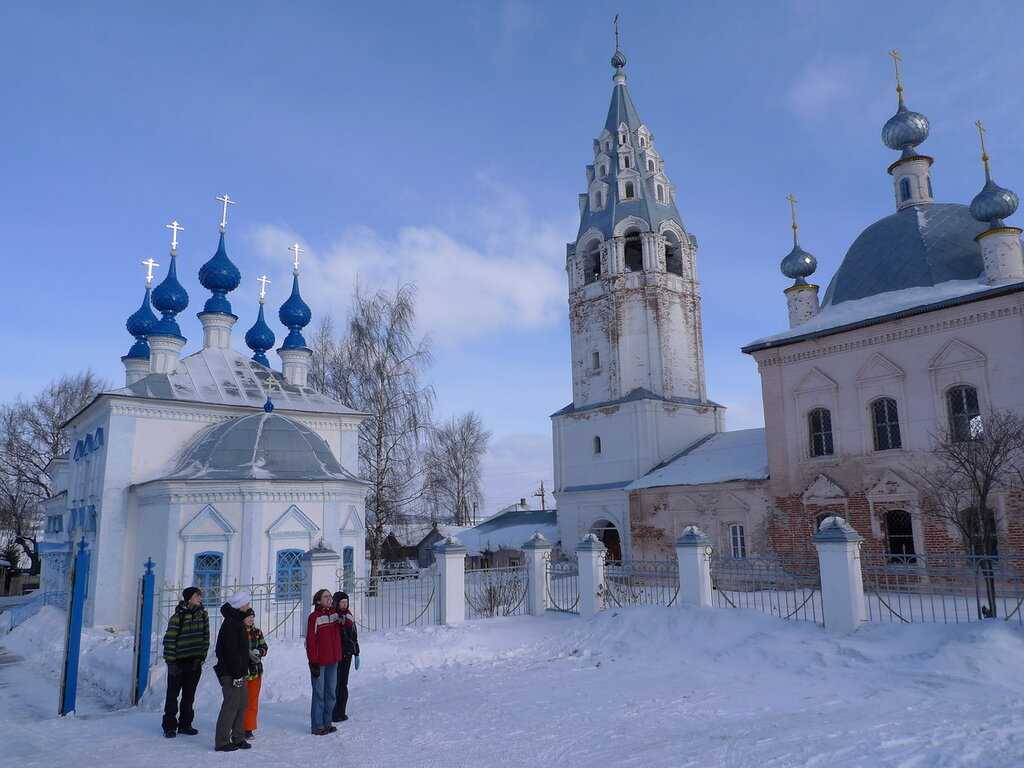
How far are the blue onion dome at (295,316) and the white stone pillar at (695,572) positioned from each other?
13722mm

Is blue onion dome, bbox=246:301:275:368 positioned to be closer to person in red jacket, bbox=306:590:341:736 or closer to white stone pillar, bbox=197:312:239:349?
white stone pillar, bbox=197:312:239:349

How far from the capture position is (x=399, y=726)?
251 inches

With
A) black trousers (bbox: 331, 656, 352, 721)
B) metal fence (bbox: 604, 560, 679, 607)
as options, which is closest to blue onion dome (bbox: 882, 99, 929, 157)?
metal fence (bbox: 604, 560, 679, 607)

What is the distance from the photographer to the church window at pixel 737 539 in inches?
729

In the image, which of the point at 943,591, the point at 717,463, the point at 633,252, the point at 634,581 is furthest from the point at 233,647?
the point at 633,252

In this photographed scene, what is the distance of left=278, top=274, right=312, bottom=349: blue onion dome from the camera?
2066 cm

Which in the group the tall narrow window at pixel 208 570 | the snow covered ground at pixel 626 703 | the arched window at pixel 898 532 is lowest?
the snow covered ground at pixel 626 703

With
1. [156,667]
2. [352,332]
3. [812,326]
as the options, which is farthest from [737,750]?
[352,332]

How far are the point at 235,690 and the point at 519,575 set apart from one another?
692 cm

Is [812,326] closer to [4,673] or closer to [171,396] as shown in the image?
[171,396]

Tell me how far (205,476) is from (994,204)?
17.2 m

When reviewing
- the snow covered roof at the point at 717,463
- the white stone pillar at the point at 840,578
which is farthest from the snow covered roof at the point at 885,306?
the white stone pillar at the point at 840,578

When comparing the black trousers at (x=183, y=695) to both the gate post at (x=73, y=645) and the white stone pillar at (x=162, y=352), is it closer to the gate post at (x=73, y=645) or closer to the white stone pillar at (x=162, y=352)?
the gate post at (x=73, y=645)

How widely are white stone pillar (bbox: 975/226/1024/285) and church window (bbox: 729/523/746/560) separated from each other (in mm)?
8062
